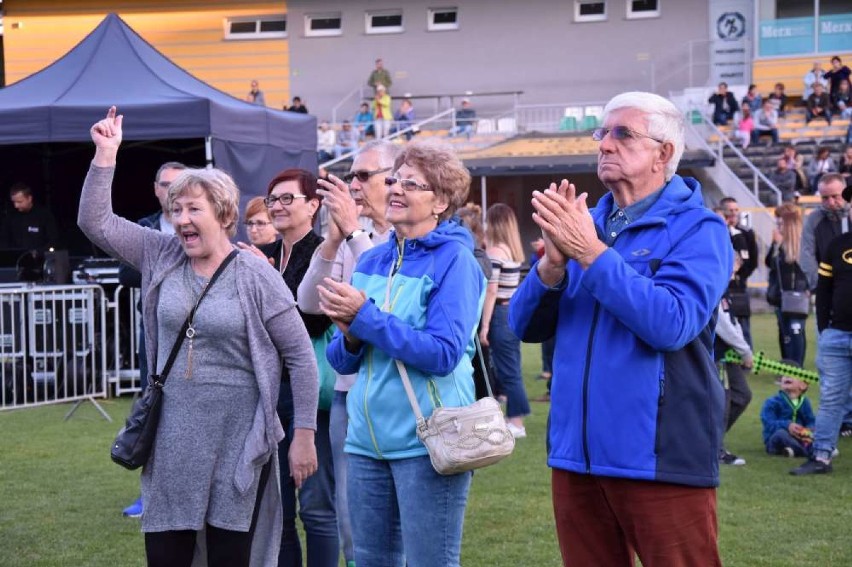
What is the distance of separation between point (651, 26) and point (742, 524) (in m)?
28.7

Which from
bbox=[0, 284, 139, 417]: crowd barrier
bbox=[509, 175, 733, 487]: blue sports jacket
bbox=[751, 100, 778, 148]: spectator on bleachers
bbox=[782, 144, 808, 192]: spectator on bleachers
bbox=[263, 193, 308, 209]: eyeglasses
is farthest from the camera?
bbox=[751, 100, 778, 148]: spectator on bleachers

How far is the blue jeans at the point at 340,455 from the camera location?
4.80m

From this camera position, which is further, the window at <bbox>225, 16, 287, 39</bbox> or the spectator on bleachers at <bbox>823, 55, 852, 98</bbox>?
the window at <bbox>225, 16, 287, 39</bbox>

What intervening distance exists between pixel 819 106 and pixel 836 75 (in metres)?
0.94

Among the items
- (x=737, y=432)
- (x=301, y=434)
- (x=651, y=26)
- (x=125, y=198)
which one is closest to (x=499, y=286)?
(x=737, y=432)

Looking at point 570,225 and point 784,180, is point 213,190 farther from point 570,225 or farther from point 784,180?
point 784,180

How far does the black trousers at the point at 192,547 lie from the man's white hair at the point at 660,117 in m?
1.85

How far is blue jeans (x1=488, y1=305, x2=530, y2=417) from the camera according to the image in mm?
9930

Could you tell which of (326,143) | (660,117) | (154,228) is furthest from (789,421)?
(326,143)

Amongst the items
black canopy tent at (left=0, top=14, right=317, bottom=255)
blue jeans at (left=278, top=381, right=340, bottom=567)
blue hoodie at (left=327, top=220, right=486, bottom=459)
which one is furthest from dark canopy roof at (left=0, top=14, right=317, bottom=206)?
blue hoodie at (left=327, top=220, right=486, bottom=459)

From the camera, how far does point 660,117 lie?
141 inches

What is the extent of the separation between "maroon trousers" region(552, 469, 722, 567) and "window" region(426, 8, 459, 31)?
3268 centimetres

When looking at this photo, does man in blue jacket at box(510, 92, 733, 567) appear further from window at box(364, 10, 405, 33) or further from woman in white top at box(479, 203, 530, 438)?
window at box(364, 10, 405, 33)

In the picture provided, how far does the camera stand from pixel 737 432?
10.2 meters
